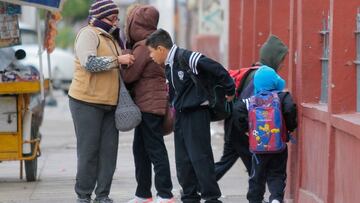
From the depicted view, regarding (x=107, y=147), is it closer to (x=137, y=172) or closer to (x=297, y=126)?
(x=137, y=172)

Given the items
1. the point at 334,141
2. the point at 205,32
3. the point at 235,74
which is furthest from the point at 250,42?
the point at 205,32

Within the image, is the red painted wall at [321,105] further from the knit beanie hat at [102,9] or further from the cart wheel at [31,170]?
the cart wheel at [31,170]

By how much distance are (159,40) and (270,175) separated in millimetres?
1543

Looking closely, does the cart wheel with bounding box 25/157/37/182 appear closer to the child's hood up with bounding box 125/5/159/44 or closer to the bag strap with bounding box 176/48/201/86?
the child's hood up with bounding box 125/5/159/44

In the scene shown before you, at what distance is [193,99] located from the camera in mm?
8484

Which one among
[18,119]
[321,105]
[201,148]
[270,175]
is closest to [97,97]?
[201,148]

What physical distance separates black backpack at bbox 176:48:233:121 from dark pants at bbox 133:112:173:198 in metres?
0.79

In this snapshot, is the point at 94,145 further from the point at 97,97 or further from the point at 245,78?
the point at 245,78

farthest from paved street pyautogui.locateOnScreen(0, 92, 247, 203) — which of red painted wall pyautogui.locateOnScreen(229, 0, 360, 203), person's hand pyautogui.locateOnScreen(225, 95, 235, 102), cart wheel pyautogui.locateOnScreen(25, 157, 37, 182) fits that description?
person's hand pyautogui.locateOnScreen(225, 95, 235, 102)

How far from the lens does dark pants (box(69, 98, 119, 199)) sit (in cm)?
902

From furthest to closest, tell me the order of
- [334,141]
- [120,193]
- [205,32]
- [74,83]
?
[205,32] < [120,193] < [74,83] < [334,141]

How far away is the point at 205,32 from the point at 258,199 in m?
19.1

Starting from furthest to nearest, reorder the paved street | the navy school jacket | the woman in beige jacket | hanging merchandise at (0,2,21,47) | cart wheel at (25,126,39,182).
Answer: cart wheel at (25,126,39,182) → hanging merchandise at (0,2,21,47) → the paved street → the woman in beige jacket → the navy school jacket

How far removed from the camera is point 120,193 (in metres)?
10.5
